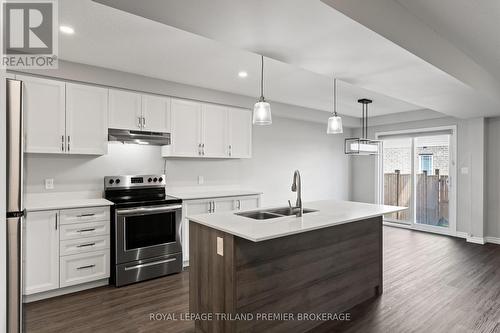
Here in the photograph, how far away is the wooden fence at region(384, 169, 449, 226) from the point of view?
5.81 meters

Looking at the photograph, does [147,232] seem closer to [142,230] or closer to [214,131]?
[142,230]

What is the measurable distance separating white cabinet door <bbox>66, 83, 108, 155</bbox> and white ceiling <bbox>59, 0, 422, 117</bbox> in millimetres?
349

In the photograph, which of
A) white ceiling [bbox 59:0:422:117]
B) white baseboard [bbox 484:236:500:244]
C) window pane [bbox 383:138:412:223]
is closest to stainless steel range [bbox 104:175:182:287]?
white ceiling [bbox 59:0:422:117]

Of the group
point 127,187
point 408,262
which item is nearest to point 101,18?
point 127,187

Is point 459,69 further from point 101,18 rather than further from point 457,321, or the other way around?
point 101,18

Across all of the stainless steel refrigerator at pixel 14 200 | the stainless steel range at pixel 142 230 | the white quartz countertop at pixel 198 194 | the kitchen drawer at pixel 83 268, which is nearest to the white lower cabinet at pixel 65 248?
the kitchen drawer at pixel 83 268

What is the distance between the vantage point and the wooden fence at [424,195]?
5809mm

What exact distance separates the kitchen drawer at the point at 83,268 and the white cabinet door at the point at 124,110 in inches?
60.9

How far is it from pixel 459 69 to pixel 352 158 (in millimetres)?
4652

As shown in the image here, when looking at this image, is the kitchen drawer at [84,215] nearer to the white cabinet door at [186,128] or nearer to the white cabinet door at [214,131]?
the white cabinet door at [186,128]

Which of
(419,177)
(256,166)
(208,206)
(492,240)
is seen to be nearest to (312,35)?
(208,206)

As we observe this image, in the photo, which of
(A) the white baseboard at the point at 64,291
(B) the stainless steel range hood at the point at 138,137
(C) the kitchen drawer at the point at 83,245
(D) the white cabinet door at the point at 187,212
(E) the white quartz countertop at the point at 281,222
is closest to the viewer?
(E) the white quartz countertop at the point at 281,222

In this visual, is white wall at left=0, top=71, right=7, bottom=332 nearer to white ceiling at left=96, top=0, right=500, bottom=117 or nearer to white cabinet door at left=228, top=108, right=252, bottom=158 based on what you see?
white ceiling at left=96, top=0, right=500, bottom=117

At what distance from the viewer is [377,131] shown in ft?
22.1
